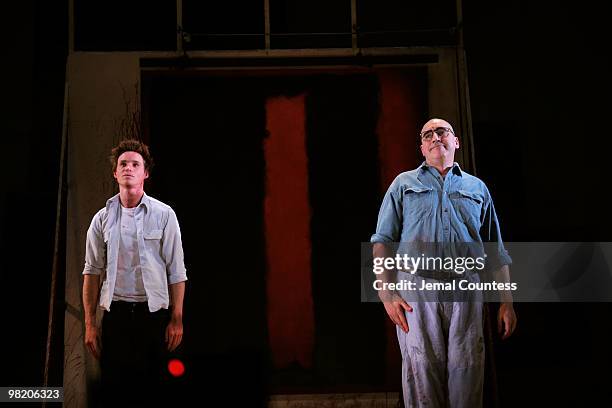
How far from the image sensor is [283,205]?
10.6 ft

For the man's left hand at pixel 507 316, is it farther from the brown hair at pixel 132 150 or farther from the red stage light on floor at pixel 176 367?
the brown hair at pixel 132 150

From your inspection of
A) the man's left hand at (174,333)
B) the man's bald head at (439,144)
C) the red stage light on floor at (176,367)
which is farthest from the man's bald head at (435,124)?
the red stage light on floor at (176,367)

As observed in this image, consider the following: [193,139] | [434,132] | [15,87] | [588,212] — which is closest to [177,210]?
[193,139]

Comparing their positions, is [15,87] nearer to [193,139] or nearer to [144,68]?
[144,68]

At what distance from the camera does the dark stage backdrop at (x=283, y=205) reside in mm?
3182

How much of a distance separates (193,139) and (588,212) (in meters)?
2.48

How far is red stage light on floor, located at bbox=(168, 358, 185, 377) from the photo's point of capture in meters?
3.05

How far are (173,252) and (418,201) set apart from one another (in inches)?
53.4

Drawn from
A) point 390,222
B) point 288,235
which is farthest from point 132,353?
point 390,222

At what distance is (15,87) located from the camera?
11.1 feet

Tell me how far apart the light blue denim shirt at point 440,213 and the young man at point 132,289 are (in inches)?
45.1

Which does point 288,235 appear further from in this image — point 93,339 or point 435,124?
point 93,339

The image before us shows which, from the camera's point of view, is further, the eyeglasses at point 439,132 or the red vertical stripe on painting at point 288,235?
the red vertical stripe on painting at point 288,235

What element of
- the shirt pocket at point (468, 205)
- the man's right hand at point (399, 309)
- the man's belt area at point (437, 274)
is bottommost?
the man's right hand at point (399, 309)
